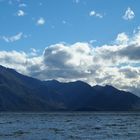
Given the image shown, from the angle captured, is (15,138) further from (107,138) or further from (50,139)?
(107,138)

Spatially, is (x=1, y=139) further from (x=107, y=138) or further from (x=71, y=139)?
(x=107, y=138)

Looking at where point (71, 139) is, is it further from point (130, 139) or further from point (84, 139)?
point (130, 139)

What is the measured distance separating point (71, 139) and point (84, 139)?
2384 millimetres

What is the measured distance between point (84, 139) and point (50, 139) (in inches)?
240

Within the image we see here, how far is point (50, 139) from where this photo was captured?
274ft

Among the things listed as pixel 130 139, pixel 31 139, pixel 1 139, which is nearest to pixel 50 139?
pixel 31 139

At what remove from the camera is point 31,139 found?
84.1 meters

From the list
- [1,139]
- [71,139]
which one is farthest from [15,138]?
[71,139]

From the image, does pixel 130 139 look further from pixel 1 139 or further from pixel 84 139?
pixel 1 139

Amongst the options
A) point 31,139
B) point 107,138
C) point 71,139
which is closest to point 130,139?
point 107,138

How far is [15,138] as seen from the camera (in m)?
86.6

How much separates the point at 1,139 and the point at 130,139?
23.1 metres

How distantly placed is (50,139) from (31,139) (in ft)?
11.3

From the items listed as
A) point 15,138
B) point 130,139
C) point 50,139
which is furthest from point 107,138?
point 15,138
